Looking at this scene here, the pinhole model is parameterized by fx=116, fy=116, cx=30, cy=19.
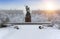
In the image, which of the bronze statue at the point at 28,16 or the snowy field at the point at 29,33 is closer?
the snowy field at the point at 29,33

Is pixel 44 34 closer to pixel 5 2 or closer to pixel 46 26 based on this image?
pixel 46 26

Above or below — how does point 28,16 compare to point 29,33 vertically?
above

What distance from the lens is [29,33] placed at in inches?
80.3

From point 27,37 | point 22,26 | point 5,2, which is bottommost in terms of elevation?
point 27,37

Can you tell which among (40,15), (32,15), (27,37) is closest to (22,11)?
(32,15)

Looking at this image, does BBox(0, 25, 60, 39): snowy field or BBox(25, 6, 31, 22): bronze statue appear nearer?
BBox(0, 25, 60, 39): snowy field

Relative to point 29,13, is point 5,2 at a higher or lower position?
higher

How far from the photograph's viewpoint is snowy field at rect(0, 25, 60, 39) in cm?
196

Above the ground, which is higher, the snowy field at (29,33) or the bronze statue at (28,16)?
the bronze statue at (28,16)

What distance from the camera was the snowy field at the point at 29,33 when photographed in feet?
6.42

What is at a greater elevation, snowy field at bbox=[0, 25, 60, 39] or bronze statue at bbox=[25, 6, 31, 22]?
bronze statue at bbox=[25, 6, 31, 22]

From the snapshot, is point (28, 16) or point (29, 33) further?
point (28, 16)

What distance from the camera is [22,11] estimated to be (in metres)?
2.15

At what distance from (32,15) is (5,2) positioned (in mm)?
551
